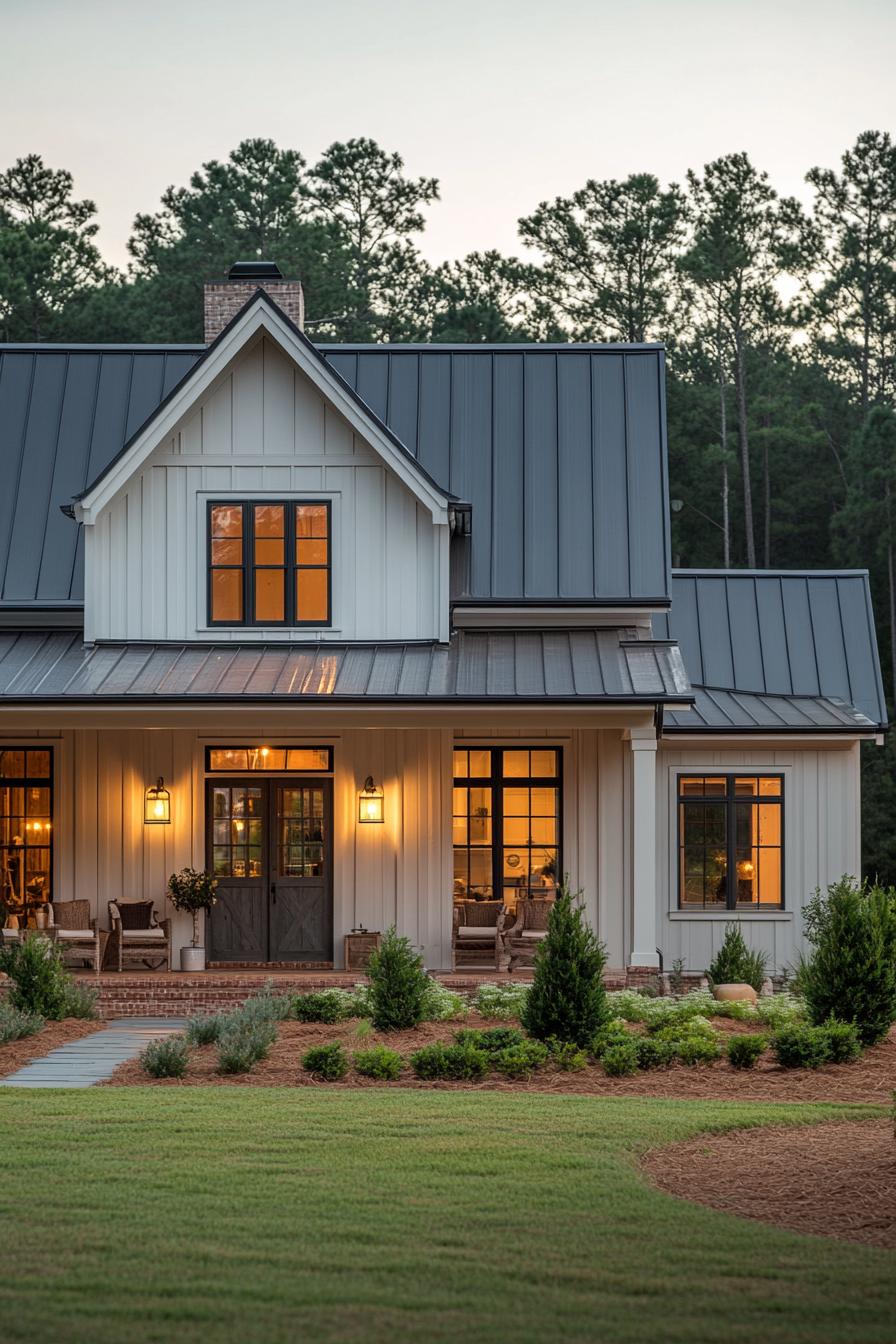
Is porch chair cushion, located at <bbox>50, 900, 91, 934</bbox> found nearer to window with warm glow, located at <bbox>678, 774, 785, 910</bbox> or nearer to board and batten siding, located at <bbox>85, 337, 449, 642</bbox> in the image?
board and batten siding, located at <bbox>85, 337, 449, 642</bbox>

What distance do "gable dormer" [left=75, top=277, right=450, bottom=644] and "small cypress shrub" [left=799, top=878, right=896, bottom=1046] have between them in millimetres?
6819

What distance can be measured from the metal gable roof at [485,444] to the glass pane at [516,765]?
1.91 metres

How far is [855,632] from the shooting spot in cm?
2253

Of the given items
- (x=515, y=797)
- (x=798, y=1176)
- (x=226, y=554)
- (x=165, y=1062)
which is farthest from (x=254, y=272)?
(x=798, y=1176)

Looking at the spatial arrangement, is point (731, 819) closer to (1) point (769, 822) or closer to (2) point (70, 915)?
(1) point (769, 822)

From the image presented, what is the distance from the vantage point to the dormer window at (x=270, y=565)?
18.8m

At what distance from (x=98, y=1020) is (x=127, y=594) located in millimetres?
5499

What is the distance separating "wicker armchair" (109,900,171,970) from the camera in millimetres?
17828

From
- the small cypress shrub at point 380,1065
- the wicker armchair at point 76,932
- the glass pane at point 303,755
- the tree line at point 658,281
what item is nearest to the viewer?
the small cypress shrub at point 380,1065

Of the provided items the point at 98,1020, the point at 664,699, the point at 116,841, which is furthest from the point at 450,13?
the point at 98,1020

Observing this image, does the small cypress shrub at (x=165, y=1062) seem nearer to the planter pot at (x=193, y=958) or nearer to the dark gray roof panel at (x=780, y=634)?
the planter pot at (x=193, y=958)

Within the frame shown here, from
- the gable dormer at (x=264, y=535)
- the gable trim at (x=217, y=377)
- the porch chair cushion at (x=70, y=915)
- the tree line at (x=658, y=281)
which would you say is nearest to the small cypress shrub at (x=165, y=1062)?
the porch chair cushion at (x=70, y=915)

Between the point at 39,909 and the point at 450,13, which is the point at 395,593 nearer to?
the point at 39,909

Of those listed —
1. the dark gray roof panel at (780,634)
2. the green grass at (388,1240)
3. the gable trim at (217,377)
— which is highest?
the gable trim at (217,377)
